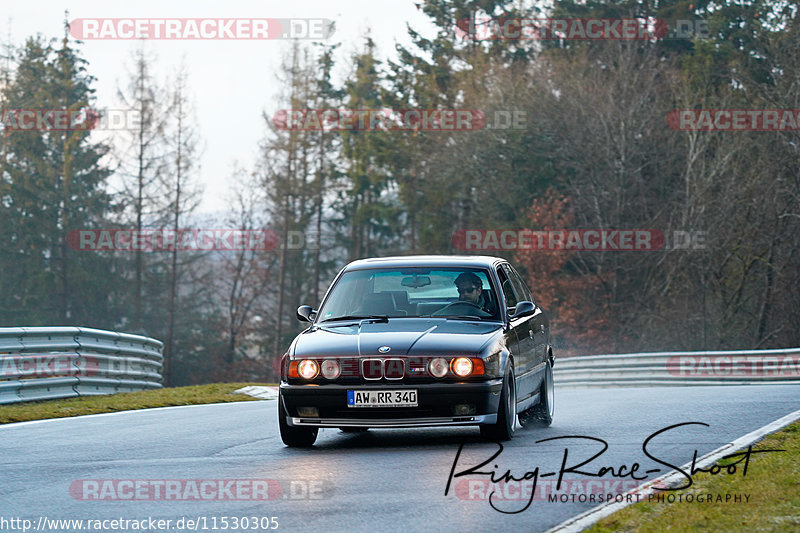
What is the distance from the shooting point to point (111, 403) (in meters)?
15.7

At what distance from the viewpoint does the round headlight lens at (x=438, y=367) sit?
9328 millimetres

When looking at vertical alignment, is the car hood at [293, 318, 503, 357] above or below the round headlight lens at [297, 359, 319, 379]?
above

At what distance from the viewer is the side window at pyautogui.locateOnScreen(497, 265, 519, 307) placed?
11177 millimetres

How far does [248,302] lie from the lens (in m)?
64.4

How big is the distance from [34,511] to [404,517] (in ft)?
7.37

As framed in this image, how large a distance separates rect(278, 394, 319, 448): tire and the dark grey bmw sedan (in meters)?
0.01

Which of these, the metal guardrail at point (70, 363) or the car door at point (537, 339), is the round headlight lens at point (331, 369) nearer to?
the car door at point (537, 339)

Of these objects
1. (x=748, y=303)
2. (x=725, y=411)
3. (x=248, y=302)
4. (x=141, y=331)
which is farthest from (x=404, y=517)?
(x=248, y=302)
